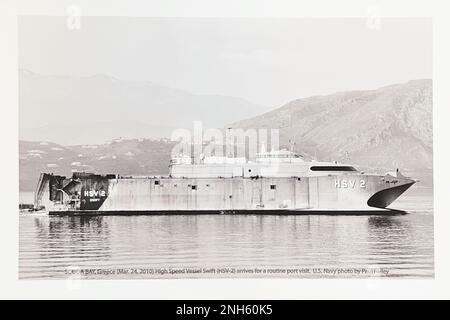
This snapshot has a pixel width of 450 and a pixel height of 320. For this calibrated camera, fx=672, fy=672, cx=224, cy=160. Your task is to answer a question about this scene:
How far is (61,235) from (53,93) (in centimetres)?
189

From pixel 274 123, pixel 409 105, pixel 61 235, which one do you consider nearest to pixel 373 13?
pixel 409 105

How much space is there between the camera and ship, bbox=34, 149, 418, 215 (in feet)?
33.9

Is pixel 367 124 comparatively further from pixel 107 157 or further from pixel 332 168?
pixel 107 157

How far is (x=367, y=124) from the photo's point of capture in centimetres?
907

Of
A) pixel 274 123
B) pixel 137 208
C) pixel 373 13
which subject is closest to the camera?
pixel 373 13

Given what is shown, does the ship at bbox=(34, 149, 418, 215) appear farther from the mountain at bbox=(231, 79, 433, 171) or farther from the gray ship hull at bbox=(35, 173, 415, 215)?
the mountain at bbox=(231, 79, 433, 171)

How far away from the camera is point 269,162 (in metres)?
9.82

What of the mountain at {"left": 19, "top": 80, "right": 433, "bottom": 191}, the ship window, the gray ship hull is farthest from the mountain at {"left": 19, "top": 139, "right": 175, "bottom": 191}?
the ship window

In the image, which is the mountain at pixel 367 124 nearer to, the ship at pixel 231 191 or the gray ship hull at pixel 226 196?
the ship at pixel 231 191

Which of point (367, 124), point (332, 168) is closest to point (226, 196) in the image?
point (332, 168)

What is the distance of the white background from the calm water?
111 mm

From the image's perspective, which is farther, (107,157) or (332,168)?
(332,168)

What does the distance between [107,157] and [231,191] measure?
106 inches
